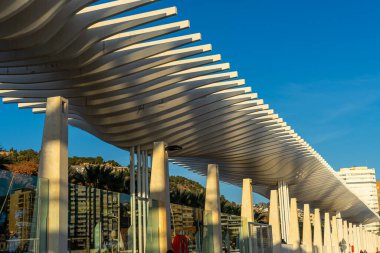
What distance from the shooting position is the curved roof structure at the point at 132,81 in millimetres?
12680

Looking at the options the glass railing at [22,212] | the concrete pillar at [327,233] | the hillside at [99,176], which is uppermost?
the hillside at [99,176]

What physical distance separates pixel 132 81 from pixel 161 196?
3.87 metres

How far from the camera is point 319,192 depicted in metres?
50.5

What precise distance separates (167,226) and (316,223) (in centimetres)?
3304

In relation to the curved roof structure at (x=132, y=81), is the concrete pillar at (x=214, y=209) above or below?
below

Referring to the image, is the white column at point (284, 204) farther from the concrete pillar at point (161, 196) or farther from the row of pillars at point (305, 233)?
the concrete pillar at point (161, 196)

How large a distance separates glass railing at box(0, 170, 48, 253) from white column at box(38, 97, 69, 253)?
0.20 m

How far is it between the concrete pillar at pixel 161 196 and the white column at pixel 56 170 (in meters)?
4.84

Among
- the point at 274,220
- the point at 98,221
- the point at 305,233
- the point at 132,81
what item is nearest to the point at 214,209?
the point at 132,81

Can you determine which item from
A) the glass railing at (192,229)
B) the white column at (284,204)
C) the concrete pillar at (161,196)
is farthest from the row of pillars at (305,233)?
the concrete pillar at (161,196)

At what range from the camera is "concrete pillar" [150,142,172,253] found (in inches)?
645

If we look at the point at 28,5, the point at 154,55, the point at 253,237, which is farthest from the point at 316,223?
the point at 28,5

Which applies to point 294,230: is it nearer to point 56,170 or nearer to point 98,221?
point 98,221

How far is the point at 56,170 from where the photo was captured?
11445 mm
